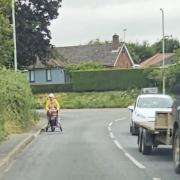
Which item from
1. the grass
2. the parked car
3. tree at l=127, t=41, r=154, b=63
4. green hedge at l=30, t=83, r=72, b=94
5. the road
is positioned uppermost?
tree at l=127, t=41, r=154, b=63

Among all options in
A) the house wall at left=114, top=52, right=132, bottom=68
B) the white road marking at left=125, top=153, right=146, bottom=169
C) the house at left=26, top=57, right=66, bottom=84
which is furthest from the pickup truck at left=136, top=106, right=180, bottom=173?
the house wall at left=114, top=52, right=132, bottom=68

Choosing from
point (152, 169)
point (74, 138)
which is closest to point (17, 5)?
Answer: point (74, 138)

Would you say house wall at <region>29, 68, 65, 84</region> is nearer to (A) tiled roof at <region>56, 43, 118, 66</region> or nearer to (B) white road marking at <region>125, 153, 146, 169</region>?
(A) tiled roof at <region>56, 43, 118, 66</region>

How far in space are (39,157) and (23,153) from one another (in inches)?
63.6

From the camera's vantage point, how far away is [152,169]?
604 inches

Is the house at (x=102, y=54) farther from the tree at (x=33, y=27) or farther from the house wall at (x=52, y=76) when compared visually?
the tree at (x=33, y=27)

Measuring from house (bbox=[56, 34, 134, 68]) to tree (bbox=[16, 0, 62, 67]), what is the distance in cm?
4692

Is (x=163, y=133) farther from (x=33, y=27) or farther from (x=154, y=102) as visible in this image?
(x=33, y=27)

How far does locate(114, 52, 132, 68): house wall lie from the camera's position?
100 meters

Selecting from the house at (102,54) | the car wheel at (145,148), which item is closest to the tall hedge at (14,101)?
the car wheel at (145,148)

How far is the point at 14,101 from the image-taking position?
104ft

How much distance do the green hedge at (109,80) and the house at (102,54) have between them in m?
19.6

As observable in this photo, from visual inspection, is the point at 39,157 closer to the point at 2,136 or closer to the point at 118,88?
the point at 2,136

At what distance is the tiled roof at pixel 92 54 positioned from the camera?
320 ft
